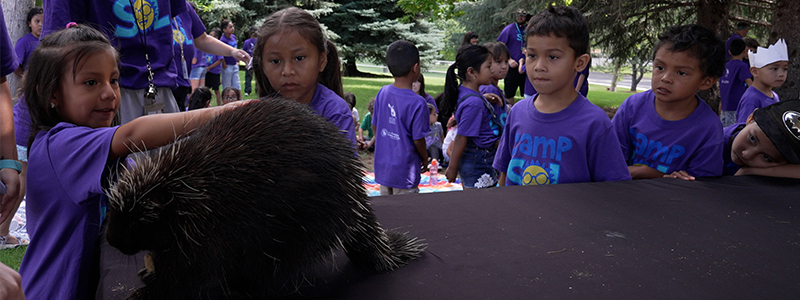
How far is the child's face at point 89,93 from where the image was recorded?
1562 millimetres

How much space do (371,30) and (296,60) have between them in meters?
19.7

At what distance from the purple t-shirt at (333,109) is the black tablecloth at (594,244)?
41 centimetres

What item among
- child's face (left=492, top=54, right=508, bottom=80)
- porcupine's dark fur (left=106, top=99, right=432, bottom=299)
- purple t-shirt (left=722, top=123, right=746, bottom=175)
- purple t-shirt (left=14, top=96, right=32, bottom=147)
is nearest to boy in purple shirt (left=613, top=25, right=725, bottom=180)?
purple t-shirt (left=722, top=123, right=746, bottom=175)

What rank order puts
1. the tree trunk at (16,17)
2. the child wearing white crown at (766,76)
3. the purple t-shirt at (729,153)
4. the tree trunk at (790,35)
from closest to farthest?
the purple t-shirt at (729,153) → the child wearing white crown at (766,76) → the tree trunk at (16,17) → the tree trunk at (790,35)

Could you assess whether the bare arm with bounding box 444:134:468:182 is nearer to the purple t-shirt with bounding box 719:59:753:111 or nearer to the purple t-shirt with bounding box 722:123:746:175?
the purple t-shirt with bounding box 722:123:746:175

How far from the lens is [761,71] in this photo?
4.83m

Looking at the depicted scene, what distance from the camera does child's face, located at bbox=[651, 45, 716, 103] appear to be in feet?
8.63

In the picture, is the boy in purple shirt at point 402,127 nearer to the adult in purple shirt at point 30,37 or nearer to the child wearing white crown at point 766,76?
the child wearing white crown at point 766,76

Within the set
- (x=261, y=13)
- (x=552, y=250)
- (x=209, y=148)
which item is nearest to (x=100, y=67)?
(x=209, y=148)

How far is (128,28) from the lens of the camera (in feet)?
8.23

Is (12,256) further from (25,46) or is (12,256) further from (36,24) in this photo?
(36,24)

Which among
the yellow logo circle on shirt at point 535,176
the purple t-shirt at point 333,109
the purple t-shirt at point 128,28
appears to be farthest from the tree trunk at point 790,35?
the purple t-shirt at point 128,28

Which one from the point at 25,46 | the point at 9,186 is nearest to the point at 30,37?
the point at 25,46

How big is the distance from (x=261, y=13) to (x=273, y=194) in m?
21.0
